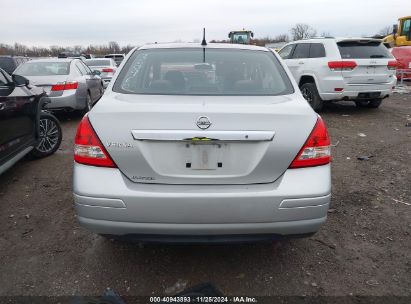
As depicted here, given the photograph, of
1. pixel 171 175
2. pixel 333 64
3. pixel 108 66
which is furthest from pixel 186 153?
pixel 108 66

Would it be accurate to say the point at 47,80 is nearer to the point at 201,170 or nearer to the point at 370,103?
the point at 201,170

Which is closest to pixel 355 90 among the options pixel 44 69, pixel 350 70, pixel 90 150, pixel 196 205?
pixel 350 70

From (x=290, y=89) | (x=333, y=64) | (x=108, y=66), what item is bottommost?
(x=108, y=66)

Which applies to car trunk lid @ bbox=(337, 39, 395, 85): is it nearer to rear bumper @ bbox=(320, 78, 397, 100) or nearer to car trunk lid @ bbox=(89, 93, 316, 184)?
rear bumper @ bbox=(320, 78, 397, 100)

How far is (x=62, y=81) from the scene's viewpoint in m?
8.20

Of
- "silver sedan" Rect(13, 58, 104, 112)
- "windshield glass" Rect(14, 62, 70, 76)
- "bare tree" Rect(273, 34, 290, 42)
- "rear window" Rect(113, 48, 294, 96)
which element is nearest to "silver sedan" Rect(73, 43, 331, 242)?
"rear window" Rect(113, 48, 294, 96)

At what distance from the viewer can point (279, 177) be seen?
2412 mm

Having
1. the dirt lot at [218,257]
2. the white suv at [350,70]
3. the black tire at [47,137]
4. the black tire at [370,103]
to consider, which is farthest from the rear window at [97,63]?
the dirt lot at [218,257]

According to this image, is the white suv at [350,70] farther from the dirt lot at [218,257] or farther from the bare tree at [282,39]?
the bare tree at [282,39]

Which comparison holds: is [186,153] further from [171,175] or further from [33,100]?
[33,100]

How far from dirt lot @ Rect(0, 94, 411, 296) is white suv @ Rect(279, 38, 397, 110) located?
15.3 ft

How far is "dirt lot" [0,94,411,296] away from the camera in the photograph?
267 cm

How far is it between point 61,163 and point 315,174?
414 centimetres

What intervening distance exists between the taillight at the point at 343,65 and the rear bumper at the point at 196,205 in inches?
270
